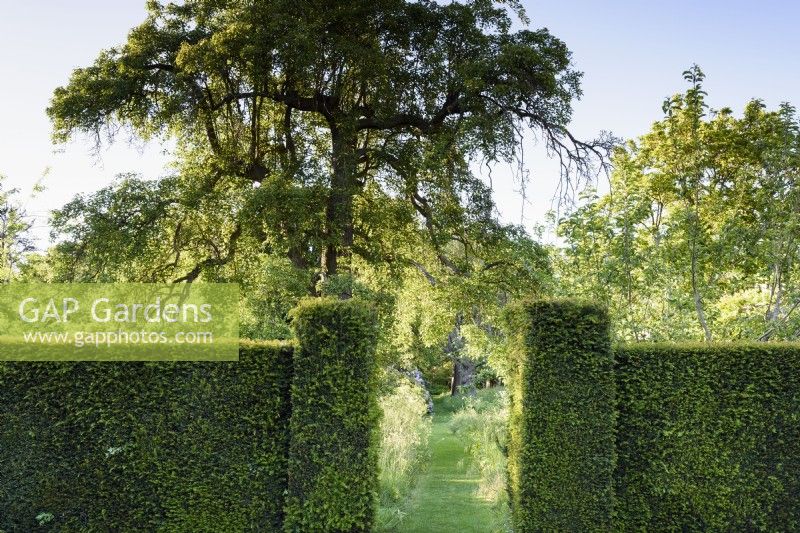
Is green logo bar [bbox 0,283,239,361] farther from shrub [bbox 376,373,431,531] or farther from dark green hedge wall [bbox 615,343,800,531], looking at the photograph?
dark green hedge wall [bbox 615,343,800,531]

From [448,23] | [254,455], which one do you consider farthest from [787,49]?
[254,455]

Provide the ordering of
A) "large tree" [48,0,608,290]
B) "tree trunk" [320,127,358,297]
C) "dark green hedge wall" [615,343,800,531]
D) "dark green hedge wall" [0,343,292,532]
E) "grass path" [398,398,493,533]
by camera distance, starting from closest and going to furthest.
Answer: "dark green hedge wall" [0,343,292,532] < "dark green hedge wall" [615,343,800,531] < "grass path" [398,398,493,533] < "large tree" [48,0,608,290] < "tree trunk" [320,127,358,297]

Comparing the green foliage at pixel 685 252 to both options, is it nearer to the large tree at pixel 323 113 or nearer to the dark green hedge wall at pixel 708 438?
the large tree at pixel 323 113

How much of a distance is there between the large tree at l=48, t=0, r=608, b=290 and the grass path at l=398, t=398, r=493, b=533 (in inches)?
190

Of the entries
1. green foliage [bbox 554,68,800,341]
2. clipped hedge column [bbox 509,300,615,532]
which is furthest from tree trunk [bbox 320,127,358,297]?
clipped hedge column [bbox 509,300,615,532]

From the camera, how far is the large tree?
44.6 feet

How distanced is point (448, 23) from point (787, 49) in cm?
682

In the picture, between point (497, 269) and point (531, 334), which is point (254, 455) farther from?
point (497, 269)

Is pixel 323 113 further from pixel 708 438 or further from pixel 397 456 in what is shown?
pixel 708 438

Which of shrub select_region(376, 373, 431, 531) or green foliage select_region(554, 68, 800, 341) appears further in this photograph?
→ green foliage select_region(554, 68, 800, 341)

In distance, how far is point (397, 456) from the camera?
1028cm

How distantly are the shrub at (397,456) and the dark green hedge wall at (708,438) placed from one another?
2.97m

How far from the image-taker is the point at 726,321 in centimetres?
1232

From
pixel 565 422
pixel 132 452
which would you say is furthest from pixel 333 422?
pixel 565 422
